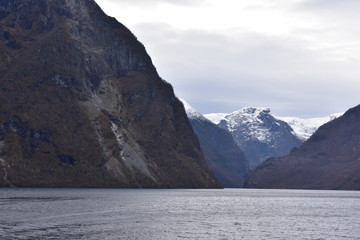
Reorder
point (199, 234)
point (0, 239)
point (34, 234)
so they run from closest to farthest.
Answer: point (0, 239) < point (34, 234) < point (199, 234)

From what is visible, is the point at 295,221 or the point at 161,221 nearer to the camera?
the point at 161,221

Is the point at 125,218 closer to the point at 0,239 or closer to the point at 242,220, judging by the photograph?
the point at 242,220

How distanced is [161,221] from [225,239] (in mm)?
30623

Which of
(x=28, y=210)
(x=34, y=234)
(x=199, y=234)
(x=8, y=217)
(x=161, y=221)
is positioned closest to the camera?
(x=34, y=234)

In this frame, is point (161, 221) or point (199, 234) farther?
point (161, 221)

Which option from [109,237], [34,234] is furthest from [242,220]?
[34,234]

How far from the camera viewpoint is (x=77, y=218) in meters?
120

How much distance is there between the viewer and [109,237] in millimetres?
92875

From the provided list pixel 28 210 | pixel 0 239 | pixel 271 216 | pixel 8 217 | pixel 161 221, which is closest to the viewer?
pixel 0 239

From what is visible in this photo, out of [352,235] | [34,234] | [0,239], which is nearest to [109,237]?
[34,234]

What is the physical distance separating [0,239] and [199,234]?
112 ft

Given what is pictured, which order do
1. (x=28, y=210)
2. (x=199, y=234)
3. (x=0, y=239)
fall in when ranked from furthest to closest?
(x=28, y=210), (x=199, y=234), (x=0, y=239)

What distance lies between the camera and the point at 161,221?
124 metres

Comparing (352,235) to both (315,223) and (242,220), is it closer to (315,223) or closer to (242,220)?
(315,223)
